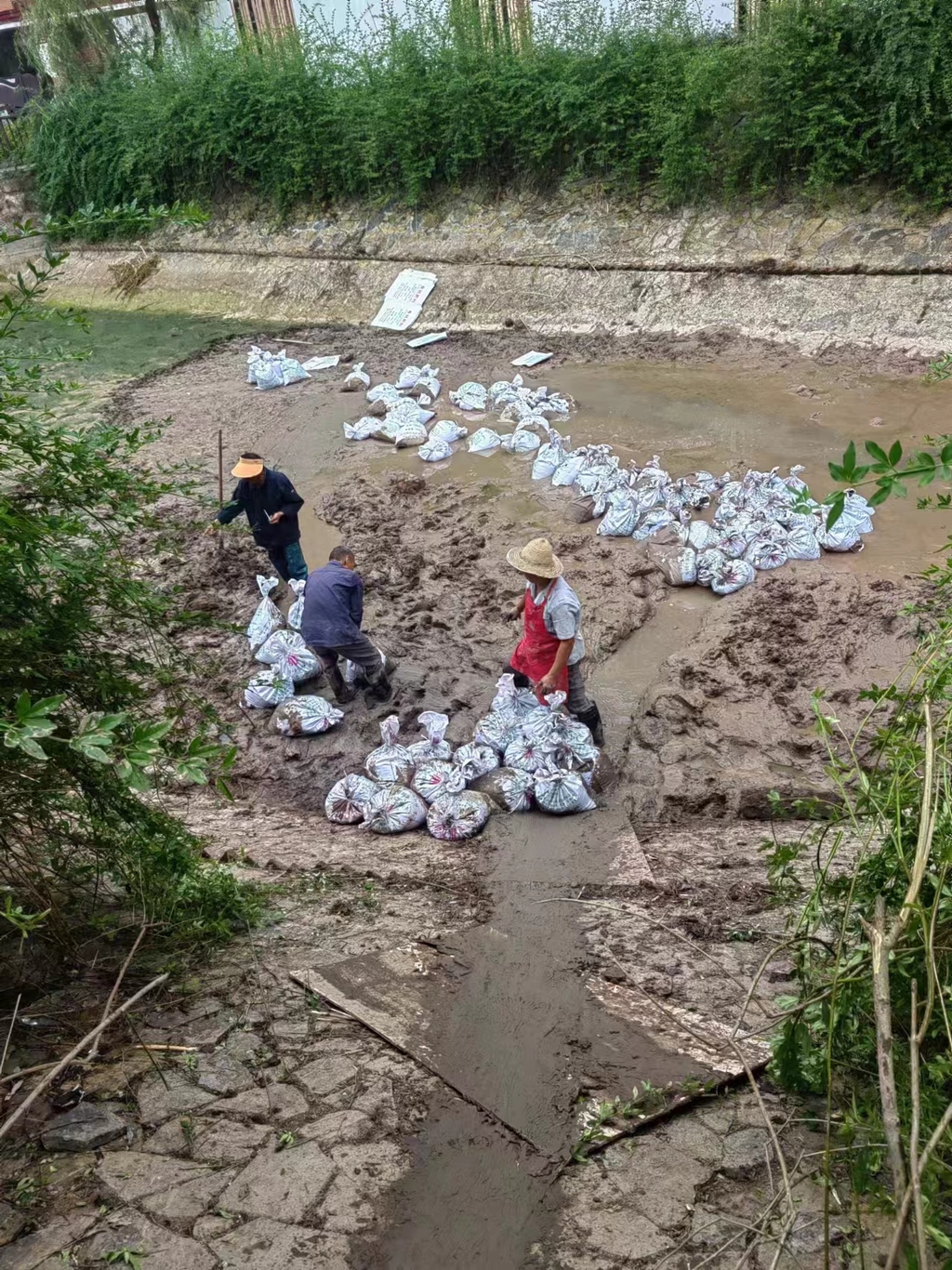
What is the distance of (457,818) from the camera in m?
5.34

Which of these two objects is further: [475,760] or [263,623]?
[263,623]

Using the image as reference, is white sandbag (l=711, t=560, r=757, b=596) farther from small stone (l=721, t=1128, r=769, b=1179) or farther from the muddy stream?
small stone (l=721, t=1128, r=769, b=1179)

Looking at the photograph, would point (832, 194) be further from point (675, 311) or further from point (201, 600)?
point (201, 600)

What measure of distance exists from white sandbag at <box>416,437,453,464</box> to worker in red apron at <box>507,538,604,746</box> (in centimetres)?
410

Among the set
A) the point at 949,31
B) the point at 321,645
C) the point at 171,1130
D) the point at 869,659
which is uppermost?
the point at 949,31

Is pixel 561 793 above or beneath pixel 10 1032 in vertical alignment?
beneath

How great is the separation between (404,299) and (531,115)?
126 inches

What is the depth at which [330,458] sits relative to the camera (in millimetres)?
10211

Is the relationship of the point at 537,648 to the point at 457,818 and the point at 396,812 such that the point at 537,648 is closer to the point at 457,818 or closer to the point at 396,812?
the point at 457,818

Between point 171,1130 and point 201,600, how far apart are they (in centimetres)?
518

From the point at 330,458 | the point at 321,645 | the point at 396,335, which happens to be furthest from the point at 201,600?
the point at 396,335

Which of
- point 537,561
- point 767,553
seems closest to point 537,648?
point 537,561

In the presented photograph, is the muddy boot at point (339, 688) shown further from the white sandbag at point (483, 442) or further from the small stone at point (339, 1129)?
the white sandbag at point (483, 442)

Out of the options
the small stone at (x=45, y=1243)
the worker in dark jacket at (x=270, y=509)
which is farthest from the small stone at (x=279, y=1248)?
the worker in dark jacket at (x=270, y=509)
